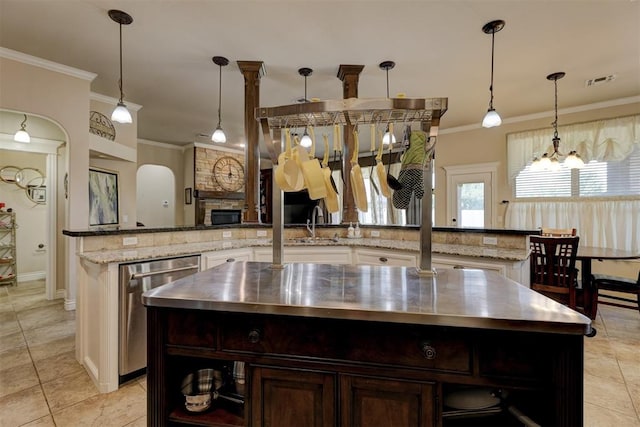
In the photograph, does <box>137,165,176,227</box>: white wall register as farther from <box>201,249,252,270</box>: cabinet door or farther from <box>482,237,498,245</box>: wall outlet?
<box>482,237,498,245</box>: wall outlet

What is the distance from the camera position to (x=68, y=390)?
1.95 metres

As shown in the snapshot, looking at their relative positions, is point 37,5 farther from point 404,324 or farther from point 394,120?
point 404,324

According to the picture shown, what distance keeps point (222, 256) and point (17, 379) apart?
5.39 ft

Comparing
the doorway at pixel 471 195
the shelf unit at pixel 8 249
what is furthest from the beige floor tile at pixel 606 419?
the shelf unit at pixel 8 249

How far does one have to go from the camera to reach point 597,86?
3.63 metres

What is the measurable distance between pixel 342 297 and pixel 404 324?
236mm

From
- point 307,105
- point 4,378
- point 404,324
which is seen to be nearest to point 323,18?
point 307,105

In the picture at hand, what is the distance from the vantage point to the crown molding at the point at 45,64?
282 cm

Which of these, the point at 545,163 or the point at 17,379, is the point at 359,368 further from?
the point at 545,163

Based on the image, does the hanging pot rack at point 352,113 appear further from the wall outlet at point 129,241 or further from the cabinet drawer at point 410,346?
the wall outlet at point 129,241

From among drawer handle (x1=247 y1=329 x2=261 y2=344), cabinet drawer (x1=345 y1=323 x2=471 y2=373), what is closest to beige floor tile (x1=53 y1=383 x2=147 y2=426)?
drawer handle (x1=247 y1=329 x2=261 y2=344)

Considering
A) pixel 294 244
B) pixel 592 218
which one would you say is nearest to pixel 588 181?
pixel 592 218

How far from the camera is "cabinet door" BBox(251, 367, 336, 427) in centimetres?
98

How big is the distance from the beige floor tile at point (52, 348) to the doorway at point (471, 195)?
572 centimetres
